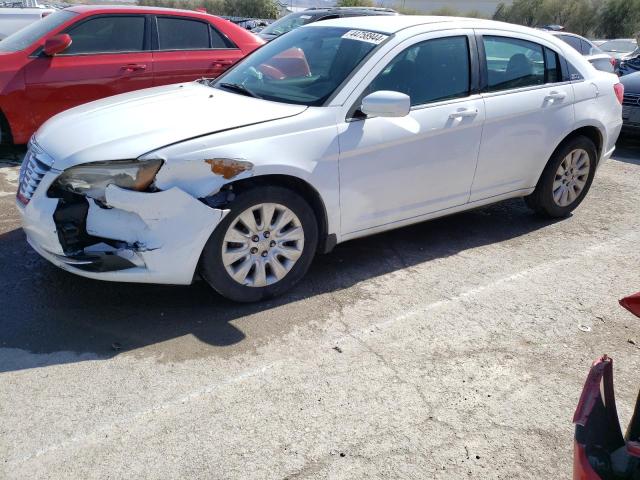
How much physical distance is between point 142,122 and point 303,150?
98 centimetres

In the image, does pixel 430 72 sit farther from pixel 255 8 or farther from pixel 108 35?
pixel 255 8

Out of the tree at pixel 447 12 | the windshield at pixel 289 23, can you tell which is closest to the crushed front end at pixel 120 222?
the windshield at pixel 289 23

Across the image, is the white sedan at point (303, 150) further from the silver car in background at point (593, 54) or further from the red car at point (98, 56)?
the silver car in background at point (593, 54)

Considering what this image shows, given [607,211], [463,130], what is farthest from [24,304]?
[607,211]

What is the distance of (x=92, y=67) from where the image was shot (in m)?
6.66

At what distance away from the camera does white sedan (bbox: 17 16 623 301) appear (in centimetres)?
346

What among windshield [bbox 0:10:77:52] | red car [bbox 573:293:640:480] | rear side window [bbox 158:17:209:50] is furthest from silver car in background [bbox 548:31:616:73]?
red car [bbox 573:293:640:480]

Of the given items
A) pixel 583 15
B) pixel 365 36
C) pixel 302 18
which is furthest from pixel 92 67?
pixel 583 15

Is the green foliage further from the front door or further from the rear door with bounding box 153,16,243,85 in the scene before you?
the front door

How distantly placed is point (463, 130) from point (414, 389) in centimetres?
213

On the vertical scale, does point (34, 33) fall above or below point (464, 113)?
above

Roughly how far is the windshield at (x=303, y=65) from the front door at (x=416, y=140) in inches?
8.6

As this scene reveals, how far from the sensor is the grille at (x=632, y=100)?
8.77 m

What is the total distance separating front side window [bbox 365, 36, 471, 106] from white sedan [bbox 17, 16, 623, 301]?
1 cm
